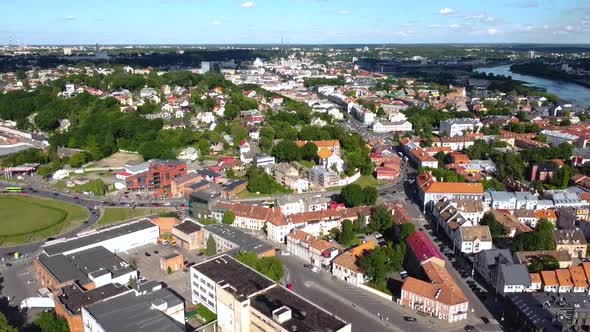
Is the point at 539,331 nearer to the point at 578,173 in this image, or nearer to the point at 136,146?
the point at 578,173

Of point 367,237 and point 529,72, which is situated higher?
point 529,72

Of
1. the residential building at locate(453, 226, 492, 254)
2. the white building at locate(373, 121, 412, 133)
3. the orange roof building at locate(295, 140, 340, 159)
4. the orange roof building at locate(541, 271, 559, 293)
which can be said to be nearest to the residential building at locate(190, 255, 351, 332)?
the orange roof building at locate(541, 271, 559, 293)

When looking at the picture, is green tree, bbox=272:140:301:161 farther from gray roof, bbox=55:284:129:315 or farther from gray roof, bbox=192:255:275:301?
gray roof, bbox=55:284:129:315

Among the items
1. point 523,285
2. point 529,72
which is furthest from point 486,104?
point 529,72

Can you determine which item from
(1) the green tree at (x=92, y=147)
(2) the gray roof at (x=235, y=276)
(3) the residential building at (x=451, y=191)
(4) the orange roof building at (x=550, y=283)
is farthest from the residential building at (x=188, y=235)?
(1) the green tree at (x=92, y=147)

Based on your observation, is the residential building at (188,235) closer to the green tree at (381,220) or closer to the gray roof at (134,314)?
the gray roof at (134,314)

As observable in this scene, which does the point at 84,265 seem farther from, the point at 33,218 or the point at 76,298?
the point at 33,218
